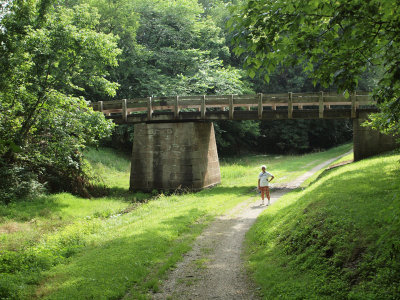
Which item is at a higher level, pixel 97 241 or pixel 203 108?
pixel 203 108

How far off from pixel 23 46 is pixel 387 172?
15920 mm

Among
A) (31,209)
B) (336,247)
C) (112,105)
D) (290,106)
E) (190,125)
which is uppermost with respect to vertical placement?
(112,105)

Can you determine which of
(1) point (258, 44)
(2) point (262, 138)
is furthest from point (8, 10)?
(2) point (262, 138)

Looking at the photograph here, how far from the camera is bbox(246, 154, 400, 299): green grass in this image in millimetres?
5055

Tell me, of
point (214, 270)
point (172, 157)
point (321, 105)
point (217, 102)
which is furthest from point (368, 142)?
point (214, 270)

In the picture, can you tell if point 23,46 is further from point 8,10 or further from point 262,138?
point 262,138

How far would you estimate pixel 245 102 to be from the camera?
20250 millimetres

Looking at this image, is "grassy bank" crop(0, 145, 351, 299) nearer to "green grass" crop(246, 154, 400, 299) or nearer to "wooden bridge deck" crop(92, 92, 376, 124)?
"green grass" crop(246, 154, 400, 299)

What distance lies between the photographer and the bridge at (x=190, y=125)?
64.2 feet

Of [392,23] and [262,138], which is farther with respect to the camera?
[262,138]

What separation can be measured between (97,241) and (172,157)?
417 inches

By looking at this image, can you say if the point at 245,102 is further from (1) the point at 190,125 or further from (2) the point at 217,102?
(1) the point at 190,125

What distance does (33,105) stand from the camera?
1619 centimetres

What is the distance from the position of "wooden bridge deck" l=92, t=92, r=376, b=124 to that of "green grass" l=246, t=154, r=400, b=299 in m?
10.1
